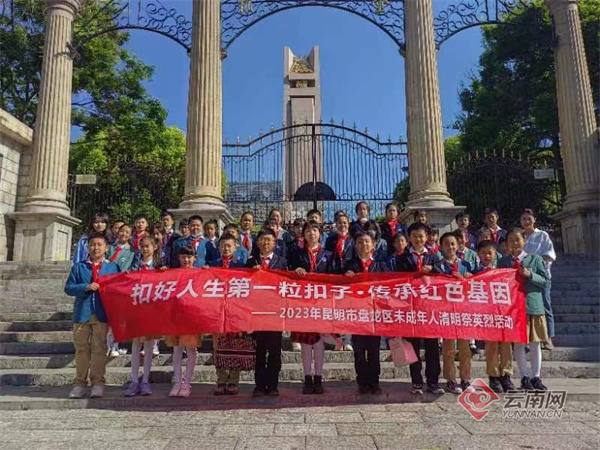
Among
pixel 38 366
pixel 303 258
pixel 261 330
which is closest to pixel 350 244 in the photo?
pixel 303 258

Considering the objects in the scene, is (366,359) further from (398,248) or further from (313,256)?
(398,248)

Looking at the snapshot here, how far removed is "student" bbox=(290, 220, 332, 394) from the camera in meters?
5.28

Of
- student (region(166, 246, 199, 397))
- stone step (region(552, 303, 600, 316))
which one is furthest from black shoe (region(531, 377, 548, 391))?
student (region(166, 246, 199, 397))

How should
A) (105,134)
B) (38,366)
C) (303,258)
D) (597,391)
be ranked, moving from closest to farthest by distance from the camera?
(597,391), (303,258), (38,366), (105,134)

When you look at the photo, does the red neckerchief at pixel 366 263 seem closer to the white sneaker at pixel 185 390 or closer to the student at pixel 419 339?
the student at pixel 419 339

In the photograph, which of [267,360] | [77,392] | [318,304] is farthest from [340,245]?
[77,392]

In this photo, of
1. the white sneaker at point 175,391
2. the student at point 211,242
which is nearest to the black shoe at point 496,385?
the white sneaker at point 175,391

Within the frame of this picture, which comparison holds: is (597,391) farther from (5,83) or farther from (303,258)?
(5,83)

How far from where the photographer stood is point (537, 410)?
470 cm

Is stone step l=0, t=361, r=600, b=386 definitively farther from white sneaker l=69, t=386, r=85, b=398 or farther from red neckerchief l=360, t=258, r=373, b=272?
red neckerchief l=360, t=258, r=373, b=272

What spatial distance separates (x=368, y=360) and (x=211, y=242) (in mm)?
2934

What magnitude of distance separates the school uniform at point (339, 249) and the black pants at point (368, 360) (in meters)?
0.90

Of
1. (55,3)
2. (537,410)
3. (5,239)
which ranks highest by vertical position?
(55,3)

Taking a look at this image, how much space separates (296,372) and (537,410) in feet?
9.06
